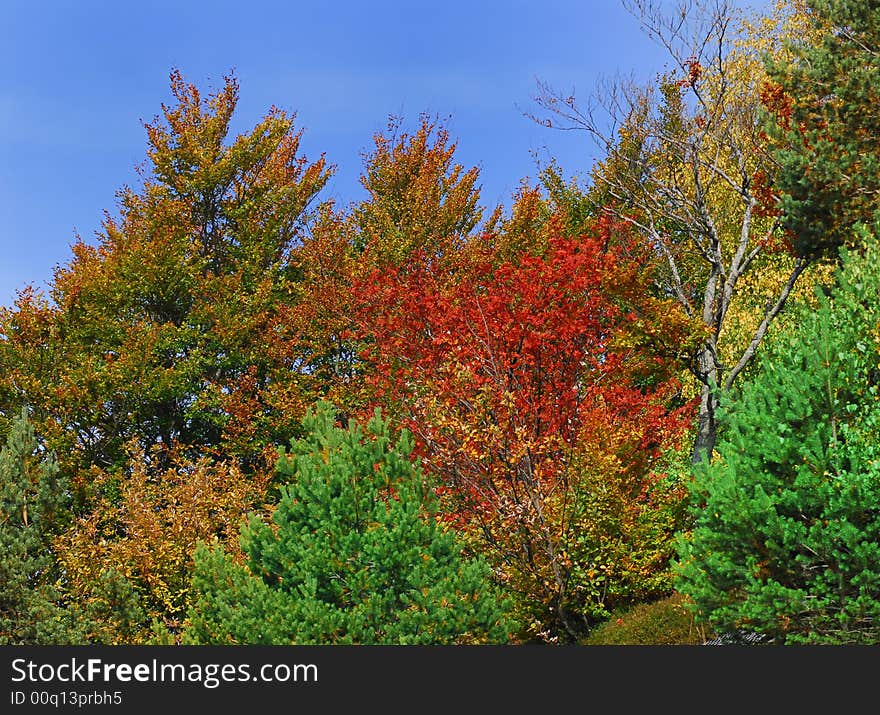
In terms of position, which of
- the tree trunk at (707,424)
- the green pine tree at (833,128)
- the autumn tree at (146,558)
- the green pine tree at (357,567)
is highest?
the green pine tree at (833,128)

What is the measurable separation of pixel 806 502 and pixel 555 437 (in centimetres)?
537

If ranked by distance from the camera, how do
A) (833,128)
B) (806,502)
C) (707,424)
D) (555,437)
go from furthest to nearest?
(707,424) → (833,128) → (555,437) → (806,502)

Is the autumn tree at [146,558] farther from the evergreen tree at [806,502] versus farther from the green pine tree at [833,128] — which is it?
the green pine tree at [833,128]

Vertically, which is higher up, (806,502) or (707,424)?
(707,424)

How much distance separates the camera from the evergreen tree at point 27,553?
17266 millimetres

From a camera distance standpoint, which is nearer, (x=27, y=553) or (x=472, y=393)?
(x=472, y=393)

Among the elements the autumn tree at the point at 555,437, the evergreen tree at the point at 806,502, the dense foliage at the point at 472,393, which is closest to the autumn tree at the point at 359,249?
the dense foliage at the point at 472,393

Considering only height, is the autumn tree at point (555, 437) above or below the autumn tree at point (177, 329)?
below

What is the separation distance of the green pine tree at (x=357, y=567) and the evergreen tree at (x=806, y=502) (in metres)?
2.71

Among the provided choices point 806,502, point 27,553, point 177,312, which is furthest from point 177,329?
point 806,502

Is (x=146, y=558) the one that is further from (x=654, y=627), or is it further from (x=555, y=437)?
(x=654, y=627)

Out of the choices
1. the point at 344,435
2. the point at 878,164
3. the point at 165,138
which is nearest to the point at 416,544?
the point at 344,435

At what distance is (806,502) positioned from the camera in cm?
870

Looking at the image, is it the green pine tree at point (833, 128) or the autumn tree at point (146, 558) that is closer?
the green pine tree at point (833, 128)
